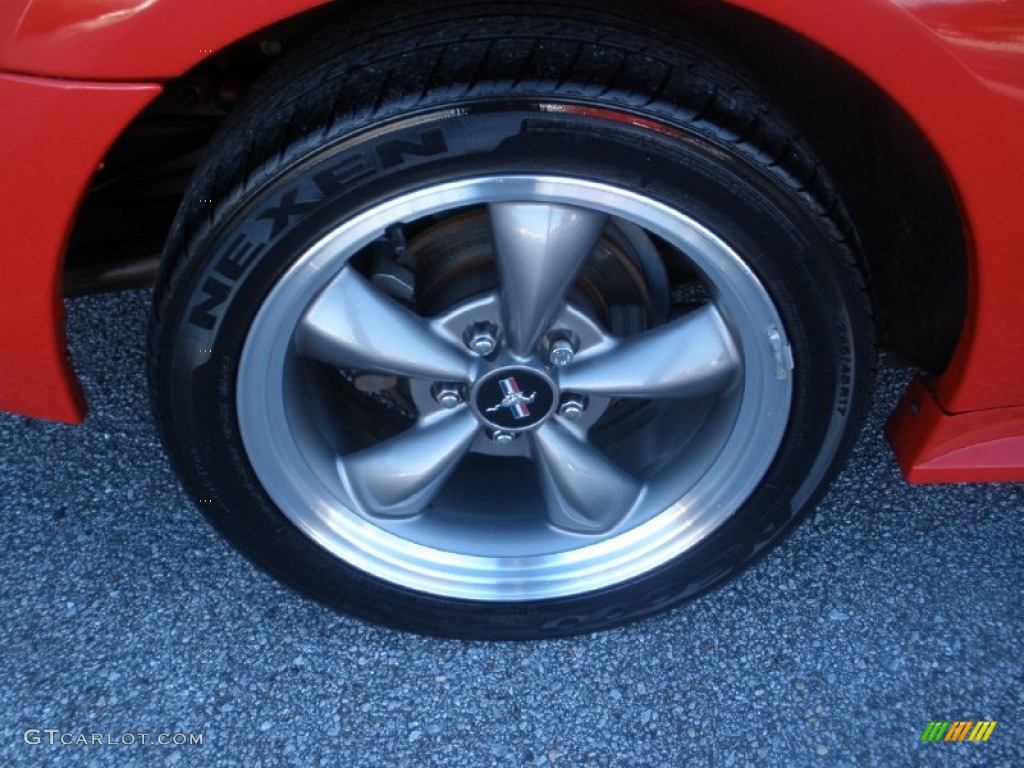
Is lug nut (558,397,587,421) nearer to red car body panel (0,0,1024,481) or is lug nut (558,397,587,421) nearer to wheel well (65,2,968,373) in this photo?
wheel well (65,2,968,373)

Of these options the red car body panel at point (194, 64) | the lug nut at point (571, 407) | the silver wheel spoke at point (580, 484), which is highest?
the red car body panel at point (194, 64)

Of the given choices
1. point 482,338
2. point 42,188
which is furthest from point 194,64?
point 482,338

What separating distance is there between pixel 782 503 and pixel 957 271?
17.4 inches

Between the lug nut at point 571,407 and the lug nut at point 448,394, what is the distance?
168 millimetres

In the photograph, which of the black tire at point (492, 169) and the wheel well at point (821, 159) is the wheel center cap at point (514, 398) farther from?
the wheel well at point (821, 159)

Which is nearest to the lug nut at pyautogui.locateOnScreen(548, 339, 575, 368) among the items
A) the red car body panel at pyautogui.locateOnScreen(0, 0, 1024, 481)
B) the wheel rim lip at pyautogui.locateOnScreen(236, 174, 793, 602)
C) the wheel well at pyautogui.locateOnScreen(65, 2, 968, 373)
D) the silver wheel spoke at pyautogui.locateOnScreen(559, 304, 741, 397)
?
the silver wheel spoke at pyautogui.locateOnScreen(559, 304, 741, 397)

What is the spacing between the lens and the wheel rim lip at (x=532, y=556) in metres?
1.27

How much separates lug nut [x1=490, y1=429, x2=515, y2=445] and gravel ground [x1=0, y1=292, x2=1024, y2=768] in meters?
0.39

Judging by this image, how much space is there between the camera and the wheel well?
1.40 metres

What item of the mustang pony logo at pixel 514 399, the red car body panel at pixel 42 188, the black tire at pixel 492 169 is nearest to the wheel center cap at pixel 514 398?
the mustang pony logo at pixel 514 399

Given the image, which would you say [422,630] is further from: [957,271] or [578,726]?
[957,271]

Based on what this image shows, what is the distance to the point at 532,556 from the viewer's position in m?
1.69

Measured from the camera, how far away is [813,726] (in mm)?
1623

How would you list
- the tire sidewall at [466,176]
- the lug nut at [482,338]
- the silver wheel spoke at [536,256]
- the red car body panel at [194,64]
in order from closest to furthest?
the red car body panel at [194,64] → the tire sidewall at [466,176] → the silver wheel spoke at [536,256] → the lug nut at [482,338]
